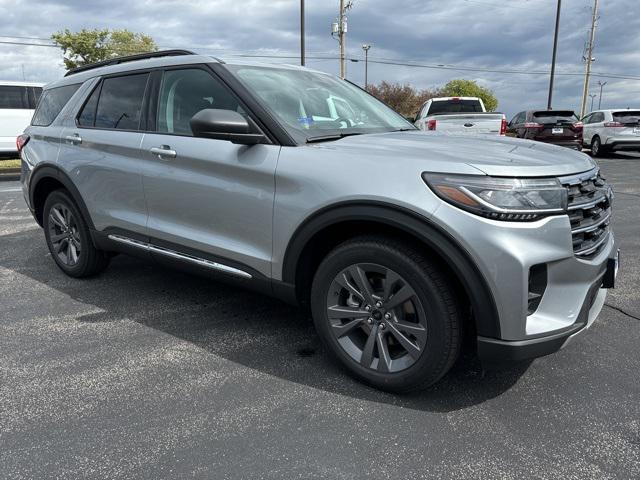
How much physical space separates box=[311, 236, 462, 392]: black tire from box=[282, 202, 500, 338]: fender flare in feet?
0.37

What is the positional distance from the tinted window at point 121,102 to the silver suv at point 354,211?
0.05 ft

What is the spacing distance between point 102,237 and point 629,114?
1770 cm

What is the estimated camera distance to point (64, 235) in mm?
4562

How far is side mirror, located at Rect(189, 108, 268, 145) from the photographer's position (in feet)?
8.80

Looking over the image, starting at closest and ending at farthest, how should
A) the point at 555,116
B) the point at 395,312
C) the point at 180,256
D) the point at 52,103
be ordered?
1. the point at 395,312
2. the point at 180,256
3. the point at 52,103
4. the point at 555,116

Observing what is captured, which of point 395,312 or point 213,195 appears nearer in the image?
point 395,312

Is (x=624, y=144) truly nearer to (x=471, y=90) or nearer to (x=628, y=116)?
(x=628, y=116)

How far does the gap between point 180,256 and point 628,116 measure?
17.7 metres

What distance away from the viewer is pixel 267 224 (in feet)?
9.37

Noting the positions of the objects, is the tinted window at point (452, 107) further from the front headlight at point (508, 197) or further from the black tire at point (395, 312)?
the front headlight at point (508, 197)

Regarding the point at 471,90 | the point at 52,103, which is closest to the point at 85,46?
the point at 52,103

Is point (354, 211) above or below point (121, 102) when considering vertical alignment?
below

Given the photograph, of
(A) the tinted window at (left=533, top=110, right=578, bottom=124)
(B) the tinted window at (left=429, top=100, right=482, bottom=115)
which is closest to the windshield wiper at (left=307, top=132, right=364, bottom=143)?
(B) the tinted window at (left=429, top=100, right=482, bottom=115)

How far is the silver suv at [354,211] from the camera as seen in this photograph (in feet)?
7.27
